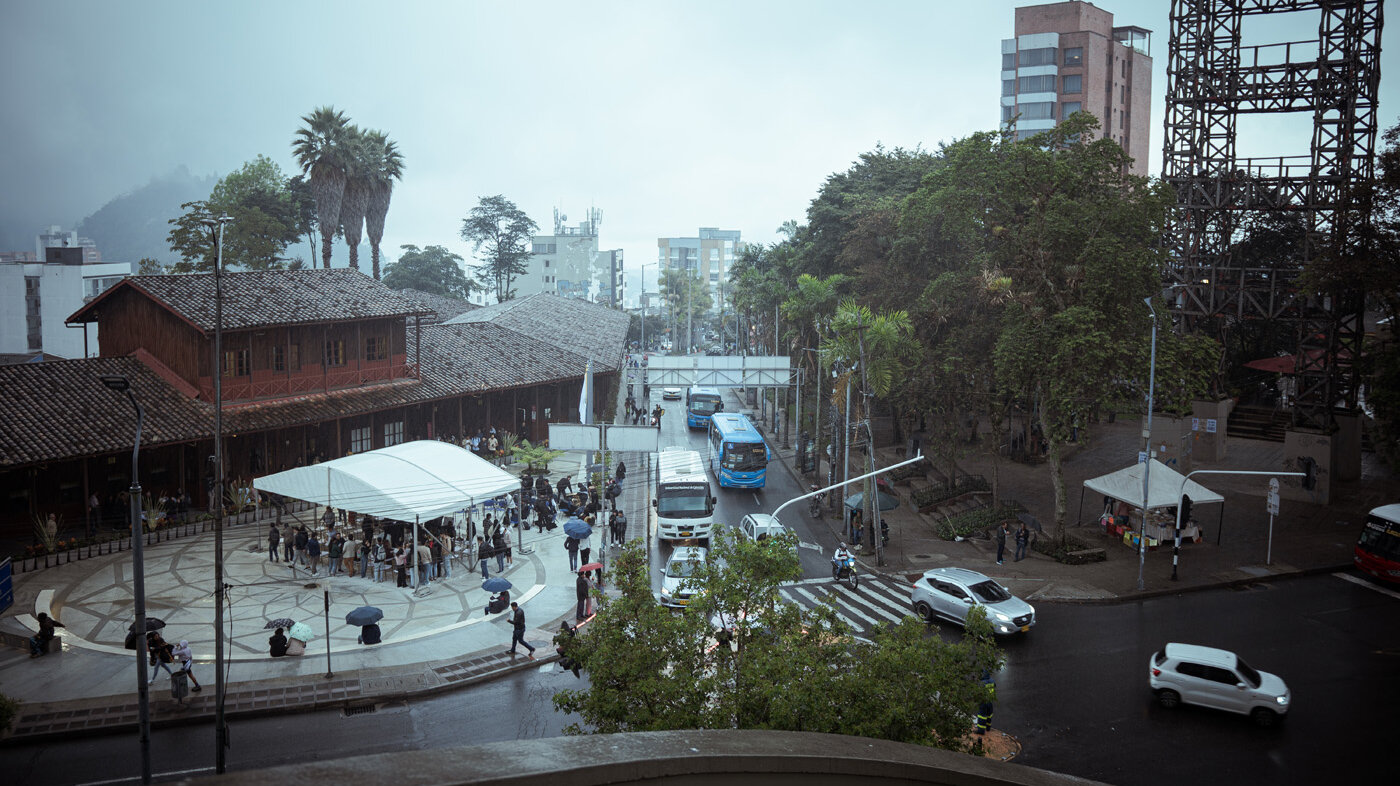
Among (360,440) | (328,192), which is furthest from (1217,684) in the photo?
(328,192)

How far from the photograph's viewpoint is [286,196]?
238ft

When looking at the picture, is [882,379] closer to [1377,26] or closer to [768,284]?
[1377,26]

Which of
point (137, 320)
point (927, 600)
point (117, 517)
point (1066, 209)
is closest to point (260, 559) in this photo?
point (117, 517)

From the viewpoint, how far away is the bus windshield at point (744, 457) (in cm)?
4397

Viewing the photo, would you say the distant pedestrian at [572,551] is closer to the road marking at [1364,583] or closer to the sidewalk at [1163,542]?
the sidewalk at [1163,542]

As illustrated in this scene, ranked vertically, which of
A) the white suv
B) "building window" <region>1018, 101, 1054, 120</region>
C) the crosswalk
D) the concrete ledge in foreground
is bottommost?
the crosswalk

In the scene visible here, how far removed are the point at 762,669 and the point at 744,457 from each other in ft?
103

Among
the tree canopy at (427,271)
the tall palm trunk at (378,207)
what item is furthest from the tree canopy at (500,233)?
the tall palm trunk at (378,207)

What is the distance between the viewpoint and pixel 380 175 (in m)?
65.3

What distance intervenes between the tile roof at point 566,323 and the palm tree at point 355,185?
32.0 ft

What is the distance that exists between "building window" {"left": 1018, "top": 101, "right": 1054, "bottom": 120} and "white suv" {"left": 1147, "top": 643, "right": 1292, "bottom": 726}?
2652 inches

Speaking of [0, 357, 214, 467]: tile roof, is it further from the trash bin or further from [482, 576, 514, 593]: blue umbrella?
[482, 576, 514, 593]: blue umbrella

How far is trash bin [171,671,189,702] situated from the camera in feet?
65.2

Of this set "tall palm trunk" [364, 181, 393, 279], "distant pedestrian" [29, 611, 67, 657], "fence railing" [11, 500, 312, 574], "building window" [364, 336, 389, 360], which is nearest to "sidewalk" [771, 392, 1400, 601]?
"building window" [364, 336, 389, 360]
